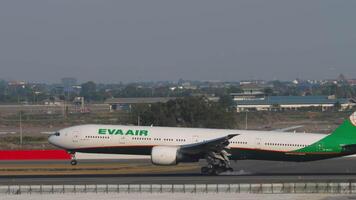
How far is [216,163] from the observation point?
57.5 meters

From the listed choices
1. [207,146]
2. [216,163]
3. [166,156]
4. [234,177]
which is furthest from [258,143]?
[166,156]

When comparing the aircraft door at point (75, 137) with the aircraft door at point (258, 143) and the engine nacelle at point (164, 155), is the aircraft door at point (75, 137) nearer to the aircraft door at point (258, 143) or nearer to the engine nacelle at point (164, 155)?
the engine nacelle at point (164, 155)

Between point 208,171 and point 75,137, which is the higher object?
point 75,137

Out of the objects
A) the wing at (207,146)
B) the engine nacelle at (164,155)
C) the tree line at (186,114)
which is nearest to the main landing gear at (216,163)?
the wing at (207,146)

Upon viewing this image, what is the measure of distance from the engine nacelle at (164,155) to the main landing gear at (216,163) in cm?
218

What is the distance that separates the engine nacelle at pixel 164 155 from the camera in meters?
56.4

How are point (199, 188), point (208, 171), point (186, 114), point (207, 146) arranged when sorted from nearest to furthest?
point (199, 188) → point (207, 146) → point (208, 171) → point (186, 114)

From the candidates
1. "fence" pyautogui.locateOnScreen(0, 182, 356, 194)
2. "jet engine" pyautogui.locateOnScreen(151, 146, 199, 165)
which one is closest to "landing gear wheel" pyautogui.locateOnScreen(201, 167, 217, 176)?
"jet engine" pyautogui.locateOnScreen(151, 146, 199, 165)

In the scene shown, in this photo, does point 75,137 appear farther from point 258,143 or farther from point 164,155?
point 258,143

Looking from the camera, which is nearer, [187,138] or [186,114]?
[187,138]

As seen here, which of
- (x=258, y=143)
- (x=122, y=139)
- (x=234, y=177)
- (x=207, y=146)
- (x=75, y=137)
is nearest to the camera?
(x=234, y=177)

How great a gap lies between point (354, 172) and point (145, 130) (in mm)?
14206

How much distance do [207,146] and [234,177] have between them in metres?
3.12

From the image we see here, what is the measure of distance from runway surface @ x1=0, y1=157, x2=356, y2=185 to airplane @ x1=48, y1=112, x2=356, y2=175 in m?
1.15
